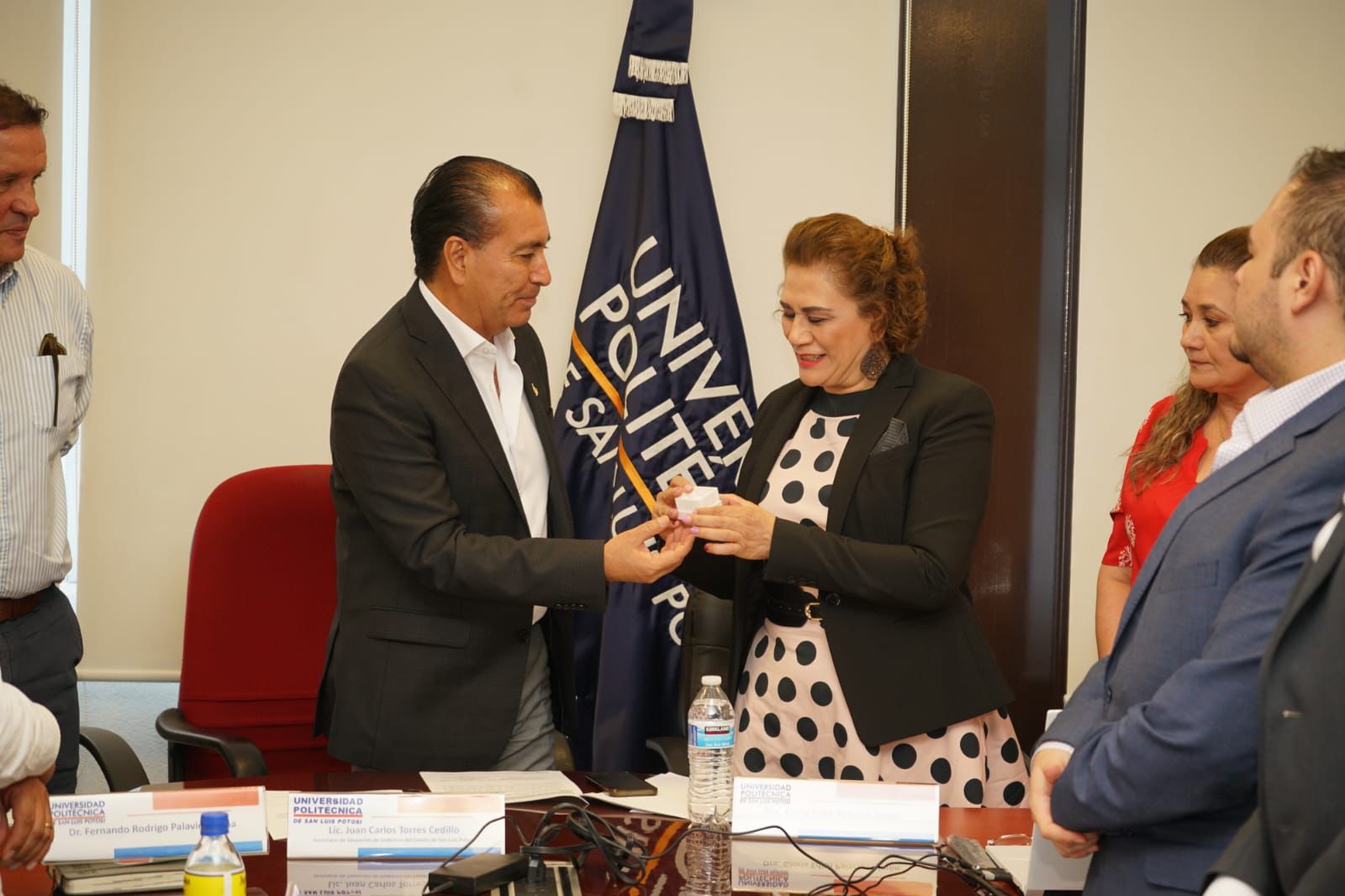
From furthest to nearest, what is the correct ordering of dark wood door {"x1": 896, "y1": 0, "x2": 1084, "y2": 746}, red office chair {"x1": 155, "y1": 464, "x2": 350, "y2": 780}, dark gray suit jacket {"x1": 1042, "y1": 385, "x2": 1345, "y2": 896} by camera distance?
dark wood door {"x1": 896, "y1": 0, "x2": 1084, "y2": 746}
red office chair {"x1": 155, "y1": 464, "x2": 350, "y2": 780}
dark gray suit jacket {"x1": 1042, "y1": 385, "x2": 1345, "y2": 896}

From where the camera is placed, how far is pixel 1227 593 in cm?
149

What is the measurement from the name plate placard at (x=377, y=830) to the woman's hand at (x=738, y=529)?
828mm

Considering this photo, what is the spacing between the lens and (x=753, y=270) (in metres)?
4.02

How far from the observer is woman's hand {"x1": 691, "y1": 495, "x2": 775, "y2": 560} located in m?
2.49

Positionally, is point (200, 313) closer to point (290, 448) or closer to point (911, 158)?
point (290, 448)

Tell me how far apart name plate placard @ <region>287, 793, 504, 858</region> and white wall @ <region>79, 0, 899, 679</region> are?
2.13 m

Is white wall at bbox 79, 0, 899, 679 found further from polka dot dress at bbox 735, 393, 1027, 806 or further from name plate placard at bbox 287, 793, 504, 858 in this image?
name plate placard at bbox 287, 793, 504, 858

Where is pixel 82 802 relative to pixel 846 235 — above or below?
below

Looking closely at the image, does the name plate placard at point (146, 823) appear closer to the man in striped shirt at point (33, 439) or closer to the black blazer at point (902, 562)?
the man in striped shirt at point (33, 439)

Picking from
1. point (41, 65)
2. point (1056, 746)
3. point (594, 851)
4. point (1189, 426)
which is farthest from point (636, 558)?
point (41, 65)

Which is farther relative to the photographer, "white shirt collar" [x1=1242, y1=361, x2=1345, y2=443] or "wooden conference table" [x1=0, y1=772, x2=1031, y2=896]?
"wooden conference table" [x1=0, y1=772, x2=1031, y2=896]

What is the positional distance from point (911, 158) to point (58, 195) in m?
2.61

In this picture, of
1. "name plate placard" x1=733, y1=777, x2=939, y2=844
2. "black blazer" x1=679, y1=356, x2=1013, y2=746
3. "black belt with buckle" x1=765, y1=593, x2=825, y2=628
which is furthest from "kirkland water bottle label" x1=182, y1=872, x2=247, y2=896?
"black belt with buckle" x1=765, y1=593, x2=825, y2=628

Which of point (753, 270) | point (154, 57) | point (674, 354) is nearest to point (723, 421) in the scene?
point (674, 354)
